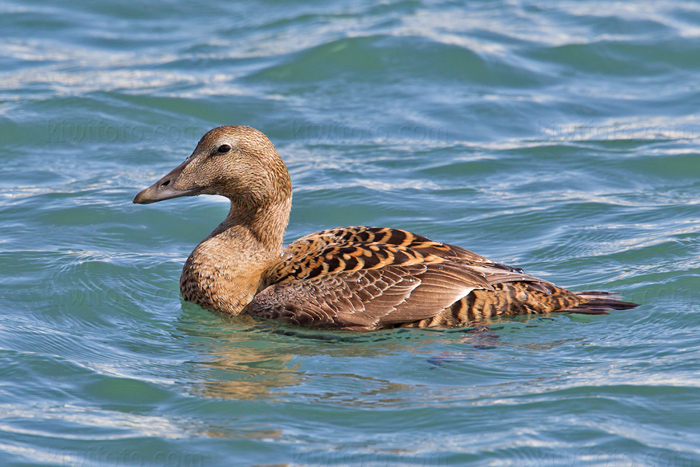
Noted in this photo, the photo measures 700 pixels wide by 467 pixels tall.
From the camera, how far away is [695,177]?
11203 millimetres

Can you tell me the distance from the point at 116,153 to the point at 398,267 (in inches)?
232

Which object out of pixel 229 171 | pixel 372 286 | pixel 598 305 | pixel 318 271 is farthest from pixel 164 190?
pixel 598 305

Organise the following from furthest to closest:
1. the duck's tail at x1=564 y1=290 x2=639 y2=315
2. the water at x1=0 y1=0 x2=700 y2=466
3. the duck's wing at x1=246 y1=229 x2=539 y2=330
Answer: the duck's tail at x1=564 y1=290 x2=639 y2=315 → the duck's wing at x1=246 y1=229 x2=539 y2=330 → the water at x1=0 y1=0 x2=700 y2=466

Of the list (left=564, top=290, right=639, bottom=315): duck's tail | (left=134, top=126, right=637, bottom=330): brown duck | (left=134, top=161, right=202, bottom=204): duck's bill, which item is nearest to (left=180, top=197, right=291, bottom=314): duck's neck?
(left=134, top=126, right=637, bottom=330): brown duck

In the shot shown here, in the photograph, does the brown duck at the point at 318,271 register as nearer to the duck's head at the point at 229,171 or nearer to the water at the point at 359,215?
the duck's head at the point at 229,171

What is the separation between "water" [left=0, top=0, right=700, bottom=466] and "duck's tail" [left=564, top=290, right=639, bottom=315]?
141 millimetres

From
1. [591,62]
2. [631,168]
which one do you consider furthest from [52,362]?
[591,62]

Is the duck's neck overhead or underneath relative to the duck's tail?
overhead

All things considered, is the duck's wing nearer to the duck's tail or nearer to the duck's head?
the duck's tail

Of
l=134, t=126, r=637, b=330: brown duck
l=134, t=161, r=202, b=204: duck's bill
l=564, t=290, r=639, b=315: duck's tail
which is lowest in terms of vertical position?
l=564, t=290, r=639, b=315: duck's tail

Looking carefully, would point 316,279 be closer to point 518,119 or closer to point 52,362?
point 52,362

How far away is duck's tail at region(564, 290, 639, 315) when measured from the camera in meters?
7.28

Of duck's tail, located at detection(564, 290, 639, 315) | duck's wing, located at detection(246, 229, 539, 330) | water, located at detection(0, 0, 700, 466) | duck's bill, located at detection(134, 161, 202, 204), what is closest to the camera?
water, located at detection(0, 0, 700, 466)

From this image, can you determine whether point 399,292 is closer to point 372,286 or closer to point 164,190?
point 372,286
